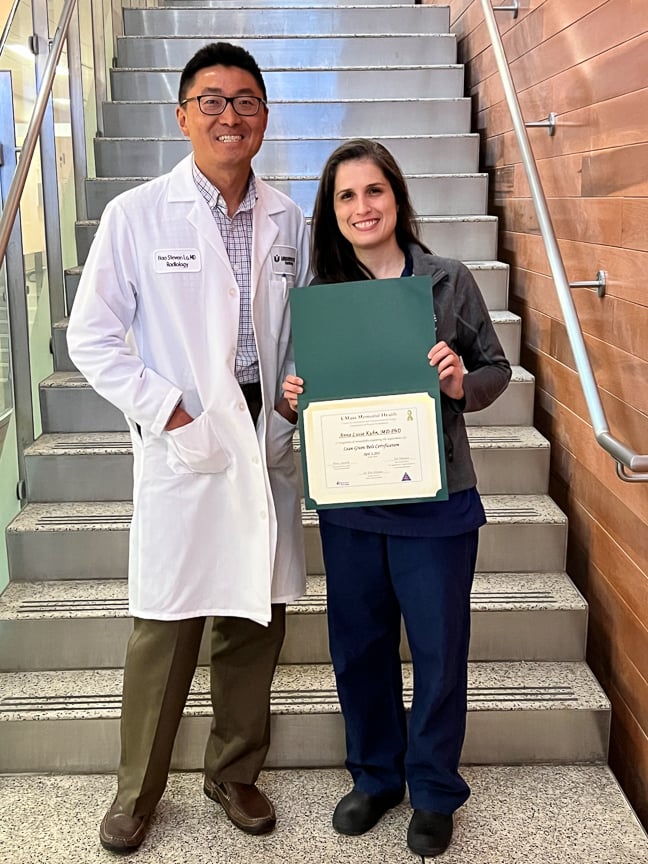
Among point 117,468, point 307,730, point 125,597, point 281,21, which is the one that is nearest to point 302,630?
point 307,730

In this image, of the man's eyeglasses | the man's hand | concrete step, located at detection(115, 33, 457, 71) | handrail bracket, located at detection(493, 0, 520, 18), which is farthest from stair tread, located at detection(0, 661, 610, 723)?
concrete step, located at detection(115, 33, 457, 71)

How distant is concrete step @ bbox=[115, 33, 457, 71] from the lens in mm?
4180

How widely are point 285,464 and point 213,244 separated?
0.47 metres

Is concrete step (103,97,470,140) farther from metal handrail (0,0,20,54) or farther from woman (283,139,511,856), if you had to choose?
woman (283,139,511,856)

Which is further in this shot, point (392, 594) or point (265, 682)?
point (265, 682)

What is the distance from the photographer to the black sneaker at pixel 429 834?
1.93 meters

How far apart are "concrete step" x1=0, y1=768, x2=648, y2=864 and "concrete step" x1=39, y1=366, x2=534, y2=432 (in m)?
1.11

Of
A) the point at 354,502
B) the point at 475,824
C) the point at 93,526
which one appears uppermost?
the point at 354,502

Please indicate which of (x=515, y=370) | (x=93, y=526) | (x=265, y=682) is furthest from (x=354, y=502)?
(x=515, y=370)

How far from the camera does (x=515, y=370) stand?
10.0ft

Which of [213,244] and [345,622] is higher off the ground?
[213,244]

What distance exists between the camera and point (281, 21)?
4531 millimetres

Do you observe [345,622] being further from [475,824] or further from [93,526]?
[93,526]

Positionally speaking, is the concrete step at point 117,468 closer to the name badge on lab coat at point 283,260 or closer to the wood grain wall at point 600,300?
the wood grain wall at point 600,300
